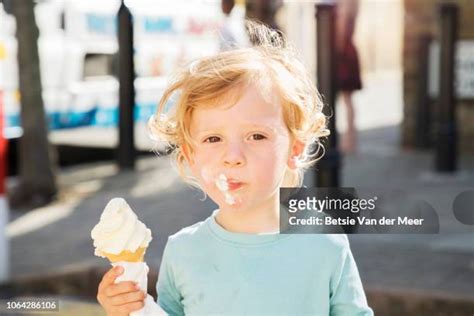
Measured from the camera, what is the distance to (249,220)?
5.24ft

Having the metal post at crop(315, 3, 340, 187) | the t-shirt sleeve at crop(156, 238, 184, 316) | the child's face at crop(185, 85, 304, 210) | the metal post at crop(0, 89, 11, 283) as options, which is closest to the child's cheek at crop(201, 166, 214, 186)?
the child's face at crop(185, 85, 304, 210)

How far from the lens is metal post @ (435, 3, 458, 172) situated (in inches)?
219

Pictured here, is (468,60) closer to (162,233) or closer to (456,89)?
(456,89)

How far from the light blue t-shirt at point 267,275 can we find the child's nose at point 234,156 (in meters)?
0.10

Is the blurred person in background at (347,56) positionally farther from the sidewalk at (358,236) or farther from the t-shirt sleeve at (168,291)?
the t-shirt sleeve at (168,291)

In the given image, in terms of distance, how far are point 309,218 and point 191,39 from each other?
17.8 feet

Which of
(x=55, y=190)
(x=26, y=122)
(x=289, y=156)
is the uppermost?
(x=289, y=156)

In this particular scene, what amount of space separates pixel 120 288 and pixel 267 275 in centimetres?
20

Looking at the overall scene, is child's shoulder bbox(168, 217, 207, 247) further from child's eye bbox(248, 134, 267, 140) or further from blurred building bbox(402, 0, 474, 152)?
blurred building bbox(402, 0, 474, 152)

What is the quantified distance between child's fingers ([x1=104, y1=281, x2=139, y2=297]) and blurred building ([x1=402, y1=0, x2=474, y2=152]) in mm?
4634

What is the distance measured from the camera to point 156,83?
6.80m

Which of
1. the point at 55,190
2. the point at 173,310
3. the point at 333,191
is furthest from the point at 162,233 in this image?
the point at 173,310

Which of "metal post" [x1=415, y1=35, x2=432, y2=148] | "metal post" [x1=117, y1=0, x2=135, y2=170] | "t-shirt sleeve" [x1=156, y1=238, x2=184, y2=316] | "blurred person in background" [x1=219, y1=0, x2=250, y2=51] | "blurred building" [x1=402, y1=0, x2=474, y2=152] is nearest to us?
"t-shirt sleeve" [x1=156, y1=238, x2=184, y2=316]
